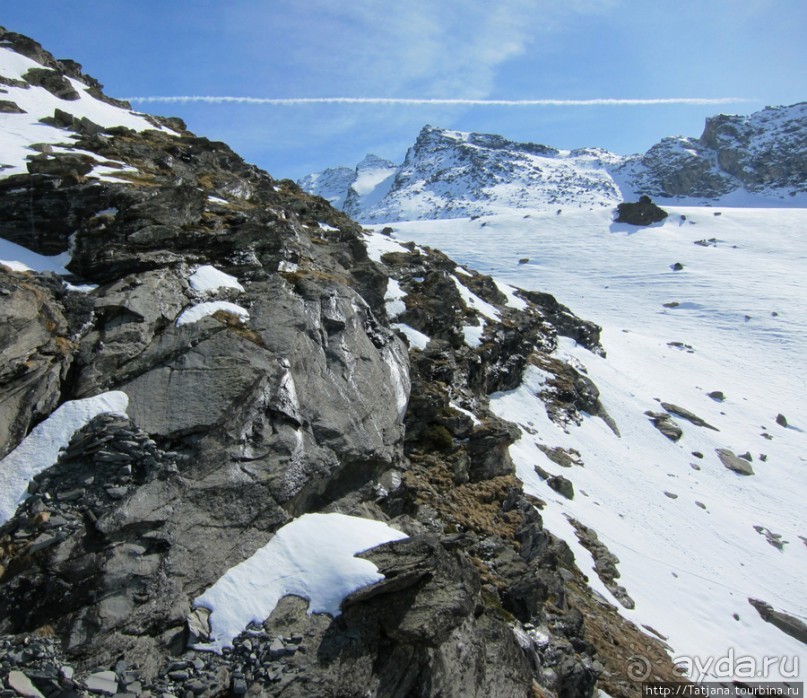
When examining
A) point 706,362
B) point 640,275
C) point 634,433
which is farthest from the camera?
point 640,275

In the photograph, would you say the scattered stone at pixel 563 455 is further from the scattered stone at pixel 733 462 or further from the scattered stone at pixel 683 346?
the scattered stone at pixel 683 346

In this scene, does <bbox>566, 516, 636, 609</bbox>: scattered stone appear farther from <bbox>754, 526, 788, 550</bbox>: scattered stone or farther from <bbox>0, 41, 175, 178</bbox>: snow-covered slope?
<bbox>0, 41, 175, 178</bbox>: snow-covered slope

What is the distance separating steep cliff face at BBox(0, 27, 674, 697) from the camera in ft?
27.1

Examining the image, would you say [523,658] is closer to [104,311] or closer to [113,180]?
[104,311]

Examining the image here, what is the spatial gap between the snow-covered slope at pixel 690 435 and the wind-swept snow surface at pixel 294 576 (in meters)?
11.2

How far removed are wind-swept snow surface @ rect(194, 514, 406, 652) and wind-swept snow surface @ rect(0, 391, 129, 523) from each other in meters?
3.74

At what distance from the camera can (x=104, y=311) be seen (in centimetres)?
1267

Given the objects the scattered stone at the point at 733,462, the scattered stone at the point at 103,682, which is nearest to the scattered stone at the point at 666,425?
the scattered stone at the point at 733,462

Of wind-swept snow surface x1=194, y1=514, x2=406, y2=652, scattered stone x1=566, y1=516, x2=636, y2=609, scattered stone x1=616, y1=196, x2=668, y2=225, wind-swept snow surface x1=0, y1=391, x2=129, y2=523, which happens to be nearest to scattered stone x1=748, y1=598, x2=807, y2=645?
scattered stone x1=566, y1=516, x2=636, y2=609

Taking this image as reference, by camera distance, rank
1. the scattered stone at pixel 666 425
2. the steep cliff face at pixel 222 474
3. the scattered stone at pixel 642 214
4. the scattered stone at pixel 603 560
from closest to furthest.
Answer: the steep cliff face at pixel 222 474
the scattered stone at pixel 603 560
the scattered stone at pixel 666 425
the scattered stone at pixel 642 214

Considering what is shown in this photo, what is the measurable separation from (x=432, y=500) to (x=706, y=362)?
44.1 meters

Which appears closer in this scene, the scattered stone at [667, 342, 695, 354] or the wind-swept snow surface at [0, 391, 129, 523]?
the wind-swept snow surface at [0, 391, 129, 523]

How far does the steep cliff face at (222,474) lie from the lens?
8.26 m

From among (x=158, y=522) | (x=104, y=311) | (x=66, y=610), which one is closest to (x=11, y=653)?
(x=66, y=610)
